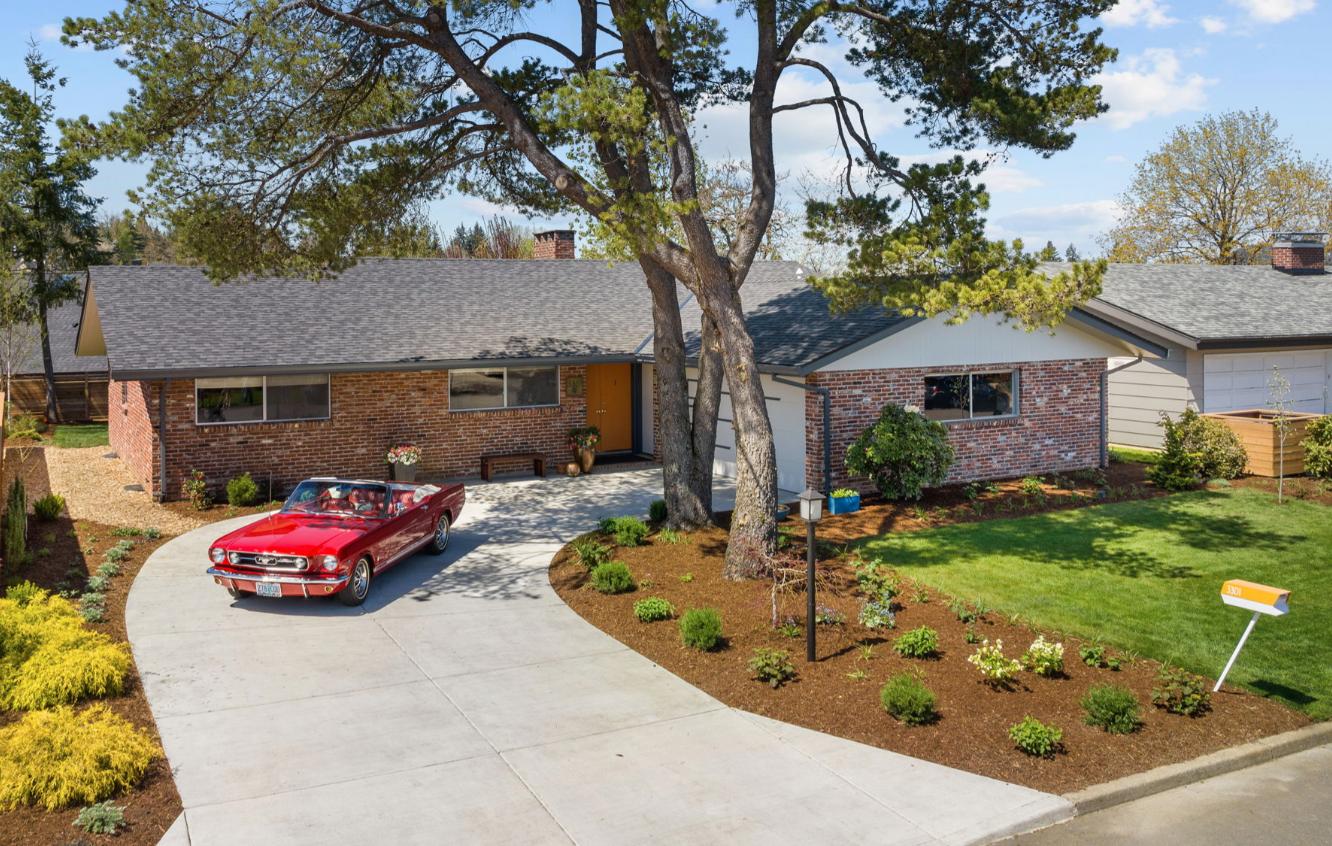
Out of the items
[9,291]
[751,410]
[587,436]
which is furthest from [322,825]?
[9,291]

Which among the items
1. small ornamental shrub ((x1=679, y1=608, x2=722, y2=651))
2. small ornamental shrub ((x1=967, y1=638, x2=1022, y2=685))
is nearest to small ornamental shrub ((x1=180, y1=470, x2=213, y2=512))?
small ornamental shrub ((x1=679, y1=608, x2=722, y2=651))

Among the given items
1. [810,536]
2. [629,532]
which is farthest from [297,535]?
[810,536]

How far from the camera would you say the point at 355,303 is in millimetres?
20391

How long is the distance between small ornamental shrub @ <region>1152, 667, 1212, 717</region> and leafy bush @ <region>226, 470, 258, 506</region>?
14.5 m

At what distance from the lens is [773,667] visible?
8742 mm

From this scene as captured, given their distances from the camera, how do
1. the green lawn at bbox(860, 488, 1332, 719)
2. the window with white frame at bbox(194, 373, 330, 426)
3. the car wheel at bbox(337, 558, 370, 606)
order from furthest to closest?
the window with white frame at bbox(194, 373, 330, 426), the car wheel at bbox(337, 558, 370, 606), the green lawn at bbox(860, 488, 1332, 719)

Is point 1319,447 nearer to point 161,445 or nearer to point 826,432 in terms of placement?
point 826,432

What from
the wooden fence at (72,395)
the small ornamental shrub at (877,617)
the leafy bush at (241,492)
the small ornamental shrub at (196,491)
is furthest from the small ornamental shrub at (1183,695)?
the wooden fence at (72,395)

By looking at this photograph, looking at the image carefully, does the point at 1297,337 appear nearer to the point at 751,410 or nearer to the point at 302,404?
the point at 751,410

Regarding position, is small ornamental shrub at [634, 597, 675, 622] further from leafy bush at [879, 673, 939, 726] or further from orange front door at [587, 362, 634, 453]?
orange front door at [587, 362, 634, 453]

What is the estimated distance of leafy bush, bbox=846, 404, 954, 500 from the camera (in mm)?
15961

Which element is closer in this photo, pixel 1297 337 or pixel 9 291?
pixel 1297 337

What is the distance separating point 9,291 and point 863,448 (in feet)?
82.6

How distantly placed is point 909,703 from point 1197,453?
13499 millimetres
